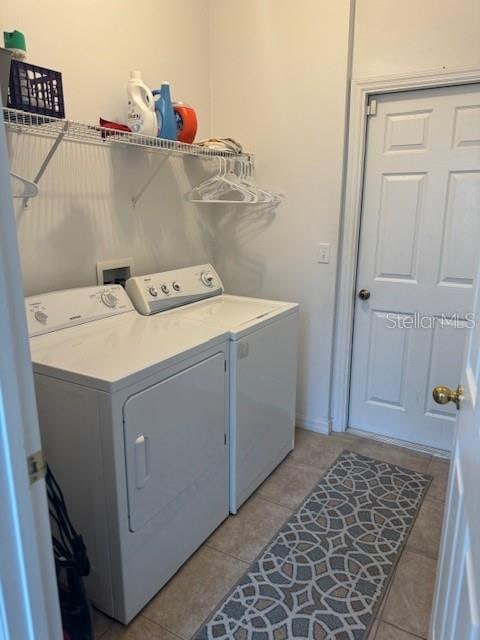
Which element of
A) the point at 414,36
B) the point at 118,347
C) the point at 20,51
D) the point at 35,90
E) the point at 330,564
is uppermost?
the point at 414,36

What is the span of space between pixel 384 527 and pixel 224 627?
869 millimetres

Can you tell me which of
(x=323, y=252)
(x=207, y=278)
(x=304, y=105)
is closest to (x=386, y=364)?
(x=323, y=252)

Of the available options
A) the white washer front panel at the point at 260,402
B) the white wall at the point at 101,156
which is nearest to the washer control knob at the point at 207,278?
the white wall at the point at 101,156

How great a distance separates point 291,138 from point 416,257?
0.98 meters

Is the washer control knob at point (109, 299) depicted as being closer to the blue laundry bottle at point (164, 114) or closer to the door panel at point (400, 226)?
the blue laundry bottle at point (164, 114)

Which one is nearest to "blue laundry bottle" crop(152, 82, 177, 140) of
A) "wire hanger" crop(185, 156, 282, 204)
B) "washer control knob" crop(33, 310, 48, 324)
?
"wire hanger" crop(185, 156, 282, 204)

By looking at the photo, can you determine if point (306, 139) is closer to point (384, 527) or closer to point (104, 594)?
point (384, 527)

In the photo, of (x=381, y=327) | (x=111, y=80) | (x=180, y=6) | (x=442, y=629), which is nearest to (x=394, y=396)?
(x=381, y=327)

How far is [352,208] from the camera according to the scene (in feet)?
8.52

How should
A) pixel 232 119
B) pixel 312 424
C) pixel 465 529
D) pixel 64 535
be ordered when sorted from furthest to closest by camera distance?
pixel 312 424, pixel 232 119, pixel 64 535, pixel 465 529

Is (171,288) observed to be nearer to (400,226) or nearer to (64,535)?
(64,535)

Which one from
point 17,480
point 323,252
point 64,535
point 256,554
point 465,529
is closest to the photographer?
point 17,480

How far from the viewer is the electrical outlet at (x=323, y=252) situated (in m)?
2.66

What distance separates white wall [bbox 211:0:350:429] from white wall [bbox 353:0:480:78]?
115 millimetres
